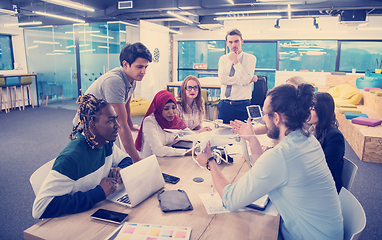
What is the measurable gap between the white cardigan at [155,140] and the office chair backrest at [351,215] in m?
1.13

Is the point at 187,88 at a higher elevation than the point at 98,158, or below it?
higher

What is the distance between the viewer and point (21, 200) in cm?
282

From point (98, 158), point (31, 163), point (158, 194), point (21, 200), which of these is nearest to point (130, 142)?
point (98, 158)

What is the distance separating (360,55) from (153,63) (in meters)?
7.58

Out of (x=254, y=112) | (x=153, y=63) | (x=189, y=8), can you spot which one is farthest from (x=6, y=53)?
(x=254, y=112)

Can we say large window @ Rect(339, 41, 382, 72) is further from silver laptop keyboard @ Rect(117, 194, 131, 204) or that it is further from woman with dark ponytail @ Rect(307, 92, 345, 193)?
silver laptop keyboard @ Rect(117, 194, 131, 204)

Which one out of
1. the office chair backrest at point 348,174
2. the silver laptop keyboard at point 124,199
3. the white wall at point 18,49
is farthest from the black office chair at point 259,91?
the white wall at point 18,49

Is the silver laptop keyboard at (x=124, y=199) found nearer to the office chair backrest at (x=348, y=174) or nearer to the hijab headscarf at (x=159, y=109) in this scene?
the hijab headscarf at (x=159, y=109)

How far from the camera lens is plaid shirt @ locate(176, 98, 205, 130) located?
9.78 ft

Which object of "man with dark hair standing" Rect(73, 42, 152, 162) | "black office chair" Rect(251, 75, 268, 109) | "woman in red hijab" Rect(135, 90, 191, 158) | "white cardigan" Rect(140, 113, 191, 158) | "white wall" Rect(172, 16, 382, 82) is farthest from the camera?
"white wall" Rect(172, 16, 382, 82)

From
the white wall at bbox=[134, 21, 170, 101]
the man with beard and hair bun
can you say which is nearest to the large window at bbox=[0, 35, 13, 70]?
the white wall at bbox=[134, 21, 170, 101]

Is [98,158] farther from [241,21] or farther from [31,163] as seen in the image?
[241,21]

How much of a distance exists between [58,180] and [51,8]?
9.67m

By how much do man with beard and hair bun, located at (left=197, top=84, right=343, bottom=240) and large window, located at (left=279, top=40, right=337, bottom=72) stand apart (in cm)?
985
